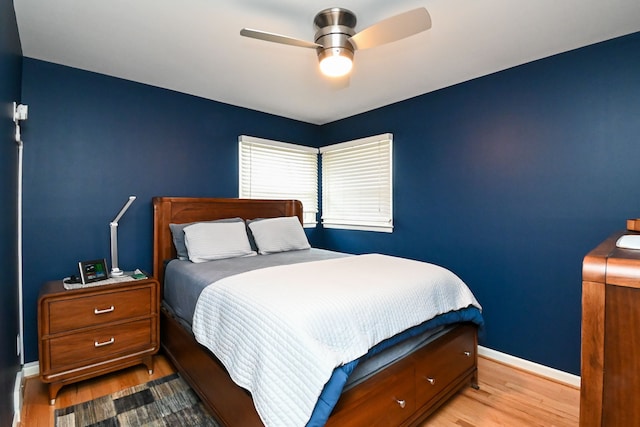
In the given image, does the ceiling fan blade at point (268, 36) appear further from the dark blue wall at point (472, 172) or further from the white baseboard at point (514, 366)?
the white baseboard at point (514, 366)

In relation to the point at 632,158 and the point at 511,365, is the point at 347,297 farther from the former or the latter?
the point at 632,158

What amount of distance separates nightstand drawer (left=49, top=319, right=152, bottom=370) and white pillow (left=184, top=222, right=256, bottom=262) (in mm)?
625

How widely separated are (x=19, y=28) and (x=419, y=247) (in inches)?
136

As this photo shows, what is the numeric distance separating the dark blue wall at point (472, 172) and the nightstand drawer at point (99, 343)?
0.60 m

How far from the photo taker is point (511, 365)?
2.58 meters

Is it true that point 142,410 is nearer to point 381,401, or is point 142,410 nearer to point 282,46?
point 381,401

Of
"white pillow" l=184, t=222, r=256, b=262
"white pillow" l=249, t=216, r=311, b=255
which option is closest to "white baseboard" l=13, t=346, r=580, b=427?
"white pillow" l=184, t=222, r=256, b=262

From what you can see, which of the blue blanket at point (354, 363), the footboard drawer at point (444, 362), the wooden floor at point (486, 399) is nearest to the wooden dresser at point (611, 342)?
the blue blanket at point (354, 363)

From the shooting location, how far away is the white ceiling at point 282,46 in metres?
1.78

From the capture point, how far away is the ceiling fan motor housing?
1783mm

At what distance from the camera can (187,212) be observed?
303 centimetres

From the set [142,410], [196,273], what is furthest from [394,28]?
[142,410]

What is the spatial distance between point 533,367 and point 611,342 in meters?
2.22

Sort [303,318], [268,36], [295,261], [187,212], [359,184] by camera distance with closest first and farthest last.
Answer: [303,318], [268,36], [295,261], [187,212], [359,184]
